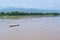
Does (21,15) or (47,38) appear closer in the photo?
(47,38)

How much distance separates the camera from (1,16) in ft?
32.8

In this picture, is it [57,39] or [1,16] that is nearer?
[57,39]

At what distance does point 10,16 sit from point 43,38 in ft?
19.3

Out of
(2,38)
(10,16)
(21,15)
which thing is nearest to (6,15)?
(10,16)

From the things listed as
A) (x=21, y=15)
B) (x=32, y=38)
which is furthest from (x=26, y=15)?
(x=32, y=38)

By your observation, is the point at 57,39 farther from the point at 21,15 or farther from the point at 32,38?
the point at 21,15

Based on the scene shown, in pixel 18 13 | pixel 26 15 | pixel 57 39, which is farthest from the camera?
pixel 26 15

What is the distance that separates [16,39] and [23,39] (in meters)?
0.19

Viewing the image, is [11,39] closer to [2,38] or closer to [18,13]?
[2,38]

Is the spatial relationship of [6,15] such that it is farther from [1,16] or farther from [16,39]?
[16,39]

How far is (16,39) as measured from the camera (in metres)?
4.16

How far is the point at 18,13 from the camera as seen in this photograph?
971 cm

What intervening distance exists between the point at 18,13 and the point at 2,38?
5.56 metres

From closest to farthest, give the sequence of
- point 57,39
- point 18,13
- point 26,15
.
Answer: point 57,39 < point 18,13 < point 26,15
